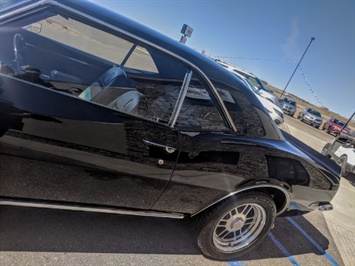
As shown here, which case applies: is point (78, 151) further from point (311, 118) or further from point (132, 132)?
point (311, 118)

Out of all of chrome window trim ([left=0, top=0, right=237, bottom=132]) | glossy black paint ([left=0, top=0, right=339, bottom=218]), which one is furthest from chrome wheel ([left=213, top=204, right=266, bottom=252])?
chrome window trim ([left=0, top=0, right=237, bottom=132])

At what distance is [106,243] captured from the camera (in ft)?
8.38

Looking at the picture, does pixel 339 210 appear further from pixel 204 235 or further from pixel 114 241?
pixel 114 241

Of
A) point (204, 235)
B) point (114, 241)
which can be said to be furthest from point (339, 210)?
point (114, 241)

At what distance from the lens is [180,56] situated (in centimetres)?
224

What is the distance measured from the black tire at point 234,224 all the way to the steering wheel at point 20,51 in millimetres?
1933

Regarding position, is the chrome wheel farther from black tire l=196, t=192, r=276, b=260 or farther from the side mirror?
the side mirror

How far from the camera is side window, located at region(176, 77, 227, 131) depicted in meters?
2.24

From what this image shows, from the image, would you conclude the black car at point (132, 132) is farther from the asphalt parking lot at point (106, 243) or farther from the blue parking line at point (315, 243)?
the blue parking line at point (315, 243)

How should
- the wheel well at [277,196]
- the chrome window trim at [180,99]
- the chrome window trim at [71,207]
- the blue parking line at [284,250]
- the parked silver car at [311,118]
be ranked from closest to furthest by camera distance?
the chrome window trim at [71,207], the chrome window trim at [180,99], the wheel well at [277,196], the blue parking line at [284,250], the parked silver car at [311,118]

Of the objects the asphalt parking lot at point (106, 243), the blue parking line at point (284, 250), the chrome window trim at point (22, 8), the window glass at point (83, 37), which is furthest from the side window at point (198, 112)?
the blue parking line at point (284, 250)

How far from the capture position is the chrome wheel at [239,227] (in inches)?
109

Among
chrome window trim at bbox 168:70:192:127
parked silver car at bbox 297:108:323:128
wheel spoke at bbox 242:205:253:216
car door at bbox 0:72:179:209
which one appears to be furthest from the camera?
parked silver car at bbox 297:108:323:128

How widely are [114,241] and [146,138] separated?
3.79 ft
